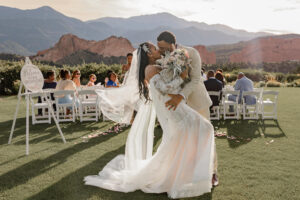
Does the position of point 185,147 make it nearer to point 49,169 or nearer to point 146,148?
point 146,148

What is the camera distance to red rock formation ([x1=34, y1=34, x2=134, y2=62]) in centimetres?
7638

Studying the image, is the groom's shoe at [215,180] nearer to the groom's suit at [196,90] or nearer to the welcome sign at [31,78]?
the groom's suit at [196,90]

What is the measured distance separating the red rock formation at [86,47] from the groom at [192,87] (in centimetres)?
7322

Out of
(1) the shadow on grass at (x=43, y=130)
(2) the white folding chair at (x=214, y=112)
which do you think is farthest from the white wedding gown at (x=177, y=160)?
(2) the white folding chair at (x=214, y=112)

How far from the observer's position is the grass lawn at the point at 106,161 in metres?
3.67

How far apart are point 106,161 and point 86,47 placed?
7714 cm

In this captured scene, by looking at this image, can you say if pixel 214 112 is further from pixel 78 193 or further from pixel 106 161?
pixel 78 193

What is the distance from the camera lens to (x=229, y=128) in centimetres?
754

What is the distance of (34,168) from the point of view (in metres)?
4.64

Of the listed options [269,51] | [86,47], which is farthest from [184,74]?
[269,51]

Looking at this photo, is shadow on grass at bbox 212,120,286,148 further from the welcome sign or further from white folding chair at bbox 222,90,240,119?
the welcome sign

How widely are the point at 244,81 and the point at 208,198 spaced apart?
6147 millimetres

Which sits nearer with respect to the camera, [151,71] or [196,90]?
[151,71]

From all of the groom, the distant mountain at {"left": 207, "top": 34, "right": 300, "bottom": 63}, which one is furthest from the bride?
the distant mountain at {"left": 207, "top": 34, "right": 300, "bottom": 63}
